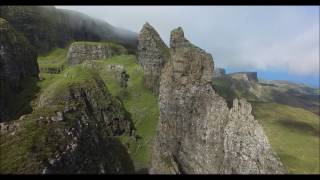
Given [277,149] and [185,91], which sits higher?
[185,91]

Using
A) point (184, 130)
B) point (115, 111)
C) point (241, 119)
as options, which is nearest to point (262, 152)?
point (241, 119)

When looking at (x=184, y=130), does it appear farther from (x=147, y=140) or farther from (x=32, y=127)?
(x=32, y=127)

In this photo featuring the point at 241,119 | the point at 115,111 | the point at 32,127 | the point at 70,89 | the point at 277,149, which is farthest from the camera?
the point at 277,149
